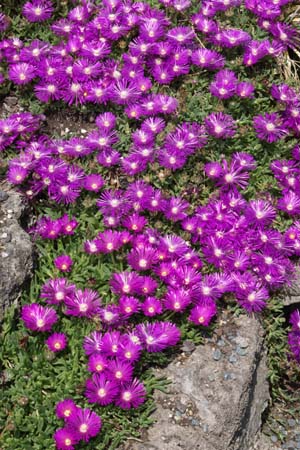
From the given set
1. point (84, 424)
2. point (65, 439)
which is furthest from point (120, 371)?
point (65, 439)

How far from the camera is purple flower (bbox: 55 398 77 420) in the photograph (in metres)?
3.08

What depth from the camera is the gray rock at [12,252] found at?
11.2 feet

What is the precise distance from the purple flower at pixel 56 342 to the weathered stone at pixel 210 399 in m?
0.59

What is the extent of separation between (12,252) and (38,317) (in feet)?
1.46

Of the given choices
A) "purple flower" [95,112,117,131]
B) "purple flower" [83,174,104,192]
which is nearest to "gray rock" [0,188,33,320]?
"purple flower" [83,174,104,192]

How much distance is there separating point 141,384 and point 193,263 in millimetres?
835

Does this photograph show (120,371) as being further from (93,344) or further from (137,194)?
(137,194)

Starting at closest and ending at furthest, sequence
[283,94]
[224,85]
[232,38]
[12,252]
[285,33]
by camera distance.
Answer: [12,252] < [224,85] < [283,94] < [232,38] < [285,33]

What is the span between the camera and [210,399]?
332cm

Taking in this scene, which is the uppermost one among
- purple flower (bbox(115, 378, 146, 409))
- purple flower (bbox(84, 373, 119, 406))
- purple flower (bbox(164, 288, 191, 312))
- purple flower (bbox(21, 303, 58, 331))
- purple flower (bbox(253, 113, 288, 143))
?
purple flower (bbox(253, 113, 288, 143))

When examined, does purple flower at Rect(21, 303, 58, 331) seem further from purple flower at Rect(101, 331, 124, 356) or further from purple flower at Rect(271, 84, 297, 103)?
purple flower at Rect(271, 84, 297, 103)

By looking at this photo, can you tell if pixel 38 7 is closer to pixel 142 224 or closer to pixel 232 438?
pixel 142 224

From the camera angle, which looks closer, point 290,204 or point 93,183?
point 93,183

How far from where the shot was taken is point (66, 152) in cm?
404
